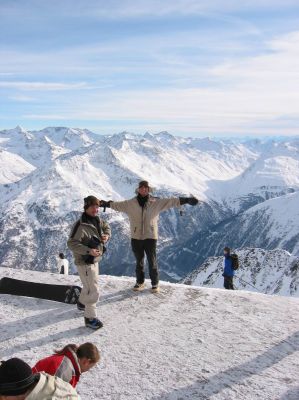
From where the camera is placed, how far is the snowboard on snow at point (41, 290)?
576 inches

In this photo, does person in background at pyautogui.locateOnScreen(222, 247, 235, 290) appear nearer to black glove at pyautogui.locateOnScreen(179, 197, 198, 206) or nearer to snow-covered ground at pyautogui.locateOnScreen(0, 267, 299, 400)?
snow-covered ground at pyautogui.locateOnScreen(0, 267, 299, 400)

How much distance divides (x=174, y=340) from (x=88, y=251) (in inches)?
126

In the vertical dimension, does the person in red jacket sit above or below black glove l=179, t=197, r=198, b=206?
below

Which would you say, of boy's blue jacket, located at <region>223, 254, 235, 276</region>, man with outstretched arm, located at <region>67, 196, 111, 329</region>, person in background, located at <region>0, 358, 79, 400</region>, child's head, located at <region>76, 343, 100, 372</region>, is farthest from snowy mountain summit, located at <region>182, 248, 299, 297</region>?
person in background, located at <region>0, 358, 79, 400</region>

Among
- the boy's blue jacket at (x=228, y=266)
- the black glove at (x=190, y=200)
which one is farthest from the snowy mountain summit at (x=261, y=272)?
the black glove at (x=190, y=200)

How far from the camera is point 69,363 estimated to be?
8.02 metres

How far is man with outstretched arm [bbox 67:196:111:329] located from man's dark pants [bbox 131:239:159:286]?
2252 mm

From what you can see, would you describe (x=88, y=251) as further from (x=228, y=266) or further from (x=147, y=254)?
(x=228, y=266)

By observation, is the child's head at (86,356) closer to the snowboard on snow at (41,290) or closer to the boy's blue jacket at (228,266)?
the snowboard on snow at (41,290)

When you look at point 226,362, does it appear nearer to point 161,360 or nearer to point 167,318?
point 161,360

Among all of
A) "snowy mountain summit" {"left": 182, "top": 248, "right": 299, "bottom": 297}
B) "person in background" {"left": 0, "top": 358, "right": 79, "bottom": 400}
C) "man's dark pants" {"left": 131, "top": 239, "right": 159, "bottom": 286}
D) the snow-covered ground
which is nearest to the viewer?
"person in background" {"left": 0, "top": 358, "right": 79, "bottom": 400}

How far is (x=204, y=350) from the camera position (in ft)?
38.5

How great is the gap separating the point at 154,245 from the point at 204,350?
418cm

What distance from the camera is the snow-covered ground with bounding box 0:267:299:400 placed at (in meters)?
10.1
